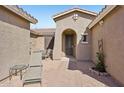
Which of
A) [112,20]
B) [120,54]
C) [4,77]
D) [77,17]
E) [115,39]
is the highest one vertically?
[77,17]

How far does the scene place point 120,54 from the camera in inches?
313

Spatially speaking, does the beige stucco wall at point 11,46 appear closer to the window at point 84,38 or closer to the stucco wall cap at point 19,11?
the stucco wall cap at point 19,11

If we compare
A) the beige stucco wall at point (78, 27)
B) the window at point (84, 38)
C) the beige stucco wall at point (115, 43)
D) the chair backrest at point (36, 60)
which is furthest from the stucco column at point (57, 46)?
the chair backrest at point (36, 60)

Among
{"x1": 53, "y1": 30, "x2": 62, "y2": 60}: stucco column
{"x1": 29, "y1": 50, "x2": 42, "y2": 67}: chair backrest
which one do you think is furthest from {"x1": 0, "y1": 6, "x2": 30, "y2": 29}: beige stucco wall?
{"x1": 53, "y1": 30, "x2": 62, "y2": 60}: stucco column

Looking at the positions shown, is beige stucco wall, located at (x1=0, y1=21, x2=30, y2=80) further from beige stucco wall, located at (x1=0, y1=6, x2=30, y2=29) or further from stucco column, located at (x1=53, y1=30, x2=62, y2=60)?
stucco column, located at (x1=53, y1=30, x2=62, y2=60)

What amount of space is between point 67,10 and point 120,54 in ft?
34.8

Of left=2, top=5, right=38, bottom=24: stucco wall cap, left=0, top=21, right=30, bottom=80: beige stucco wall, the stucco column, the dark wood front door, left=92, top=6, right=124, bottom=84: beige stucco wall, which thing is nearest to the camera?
left=92, top=6, right=124, bottom=84: beige stucco wall

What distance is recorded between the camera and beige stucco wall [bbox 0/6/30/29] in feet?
28.7

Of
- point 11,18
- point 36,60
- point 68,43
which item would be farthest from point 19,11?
point 68,43

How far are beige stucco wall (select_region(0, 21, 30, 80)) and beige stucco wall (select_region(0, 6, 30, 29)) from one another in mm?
256

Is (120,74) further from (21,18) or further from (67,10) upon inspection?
(67,10)

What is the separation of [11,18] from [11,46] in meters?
1.61
